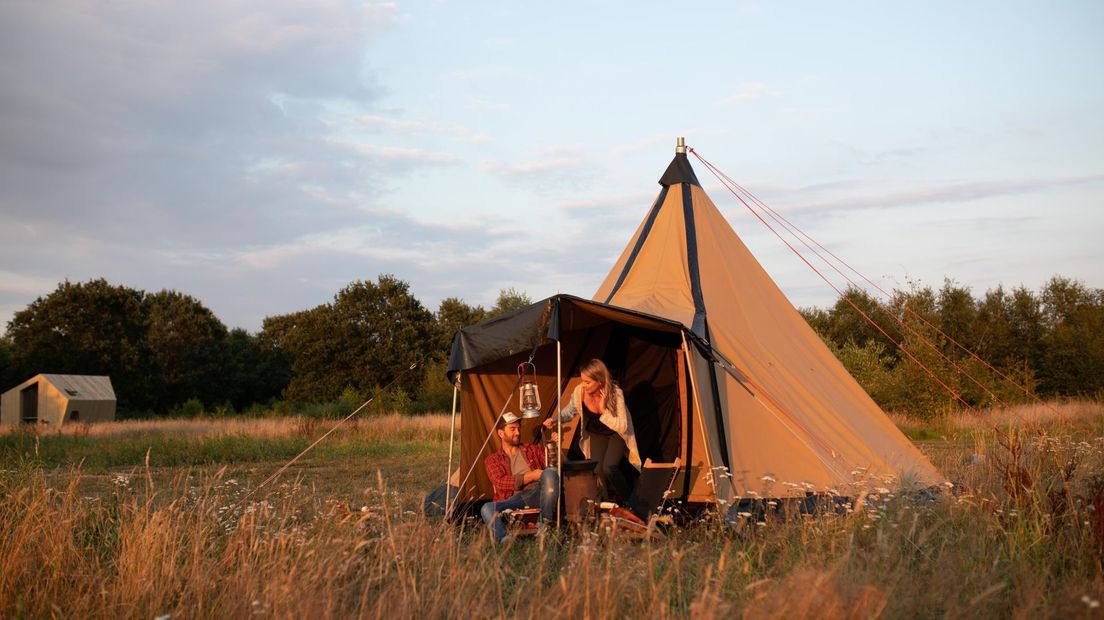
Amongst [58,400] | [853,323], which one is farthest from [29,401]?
[853,323]

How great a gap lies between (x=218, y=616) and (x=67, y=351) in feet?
107

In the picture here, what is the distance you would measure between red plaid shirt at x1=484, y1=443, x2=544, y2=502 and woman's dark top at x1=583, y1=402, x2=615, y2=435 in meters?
0.44

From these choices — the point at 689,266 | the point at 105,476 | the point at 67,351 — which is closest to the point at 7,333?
the point at 67,351

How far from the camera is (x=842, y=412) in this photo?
6715 mm

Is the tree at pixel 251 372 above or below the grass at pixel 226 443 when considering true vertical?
above

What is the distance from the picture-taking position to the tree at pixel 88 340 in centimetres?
3148

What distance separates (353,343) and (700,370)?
26180 millimetres

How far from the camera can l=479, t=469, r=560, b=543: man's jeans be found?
17.4 ft

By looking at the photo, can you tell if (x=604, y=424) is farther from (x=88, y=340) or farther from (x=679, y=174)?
(x=88, y=340)

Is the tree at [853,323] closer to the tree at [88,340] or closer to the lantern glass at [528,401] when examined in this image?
the lantern glass at [528,401]

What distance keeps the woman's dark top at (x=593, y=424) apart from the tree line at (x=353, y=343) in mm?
13057

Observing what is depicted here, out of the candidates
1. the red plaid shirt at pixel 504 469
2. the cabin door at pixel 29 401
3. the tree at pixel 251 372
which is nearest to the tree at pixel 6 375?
the cabin door at pixel 29 401

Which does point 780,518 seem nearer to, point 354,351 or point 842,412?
point 842,412

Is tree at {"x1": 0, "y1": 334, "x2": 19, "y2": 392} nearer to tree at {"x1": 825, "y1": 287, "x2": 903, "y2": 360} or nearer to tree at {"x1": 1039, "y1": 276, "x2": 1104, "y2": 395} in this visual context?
tree at {"x1": 825, "y1": 287, "x2": 903, "y2": 360}
